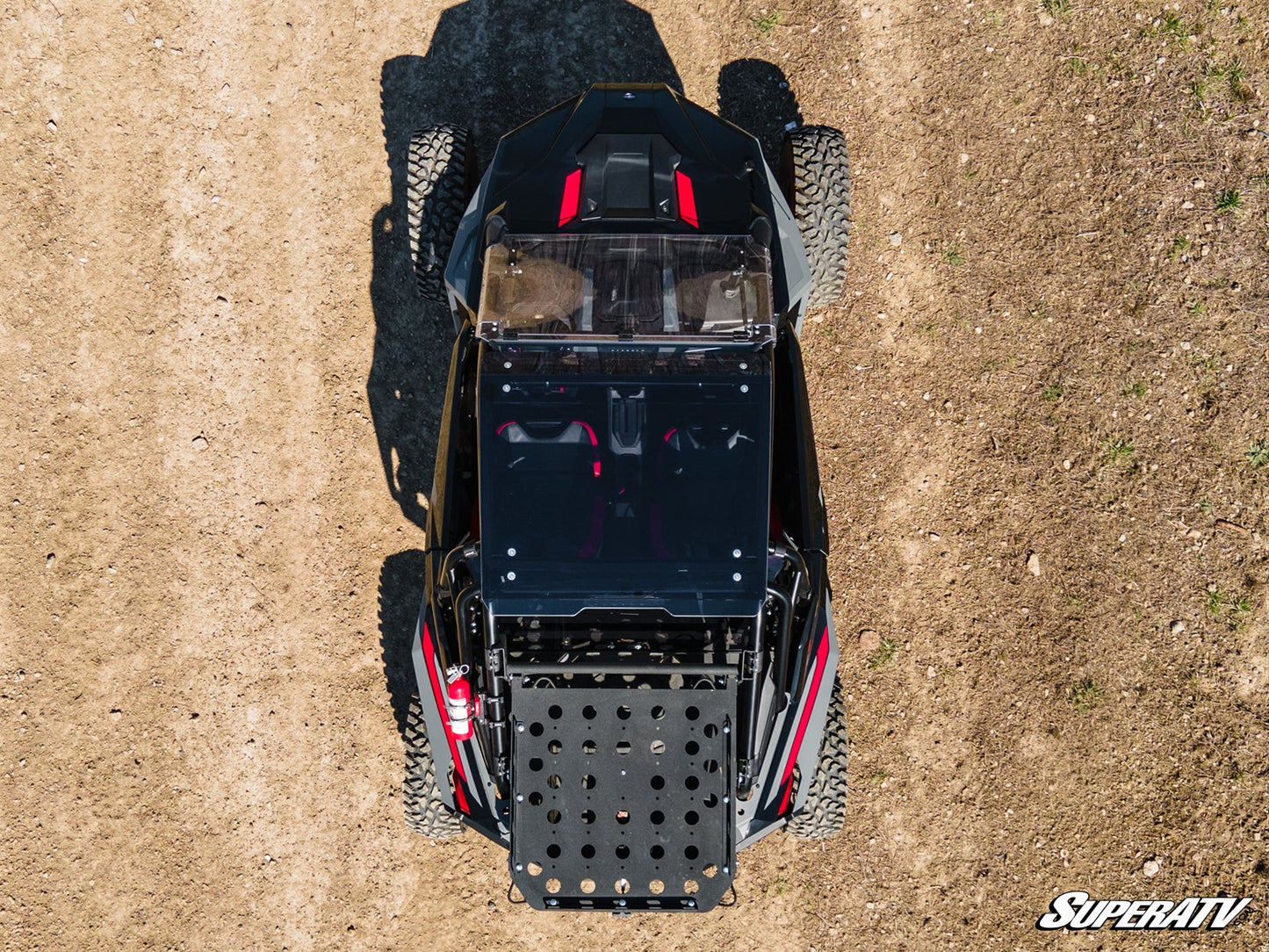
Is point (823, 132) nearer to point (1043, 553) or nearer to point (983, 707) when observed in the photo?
point (1043, 553)

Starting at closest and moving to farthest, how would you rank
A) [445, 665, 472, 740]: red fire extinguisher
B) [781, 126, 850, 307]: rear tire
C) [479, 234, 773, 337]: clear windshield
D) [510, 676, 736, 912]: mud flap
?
[510, 676, 736, 912]: mud flap, [479, 234, 773, 337]: clear windshield, [445, 665, 472, 740]: red fire extinguisher, [781, 126, 850, 307]: rear tire

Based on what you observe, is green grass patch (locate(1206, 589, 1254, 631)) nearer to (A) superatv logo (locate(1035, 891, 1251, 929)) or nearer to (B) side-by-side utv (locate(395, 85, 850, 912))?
(A) superatv logo (locate(1035, 891, 1251, 929))

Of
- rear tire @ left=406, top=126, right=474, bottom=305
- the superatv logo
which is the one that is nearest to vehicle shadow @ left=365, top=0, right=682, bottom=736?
rear tire @ left=406, top=126, right=474, bottom=305

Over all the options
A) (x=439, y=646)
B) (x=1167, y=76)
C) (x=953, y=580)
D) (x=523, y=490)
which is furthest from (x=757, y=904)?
(x=1167, y=76)

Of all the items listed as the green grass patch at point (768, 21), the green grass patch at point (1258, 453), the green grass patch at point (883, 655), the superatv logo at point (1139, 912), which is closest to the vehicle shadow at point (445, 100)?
the green grass patch at point (768, 21)

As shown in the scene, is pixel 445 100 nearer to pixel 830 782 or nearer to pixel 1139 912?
pixel 830 782

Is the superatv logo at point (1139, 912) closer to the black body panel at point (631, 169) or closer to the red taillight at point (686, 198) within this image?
the black body panel at point (631, 169)
